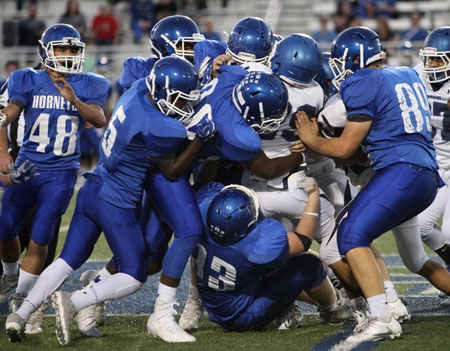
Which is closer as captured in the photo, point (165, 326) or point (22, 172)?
point (165, 326)

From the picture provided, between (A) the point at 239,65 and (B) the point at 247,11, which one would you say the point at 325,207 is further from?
(B) the point at 247,11

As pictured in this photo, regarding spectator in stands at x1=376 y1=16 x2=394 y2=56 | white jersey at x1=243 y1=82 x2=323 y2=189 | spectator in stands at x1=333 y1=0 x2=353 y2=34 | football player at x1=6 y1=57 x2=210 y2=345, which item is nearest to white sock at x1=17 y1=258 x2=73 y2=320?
football player at x1=6 y1=57 x2=210 y2=345

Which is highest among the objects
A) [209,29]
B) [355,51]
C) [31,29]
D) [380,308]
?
[355,51]

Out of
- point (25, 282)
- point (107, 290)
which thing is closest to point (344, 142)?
point (107, 290)

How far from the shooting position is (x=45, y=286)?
157 inches

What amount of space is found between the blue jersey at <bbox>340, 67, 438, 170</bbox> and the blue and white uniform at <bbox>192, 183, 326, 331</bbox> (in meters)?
0.64

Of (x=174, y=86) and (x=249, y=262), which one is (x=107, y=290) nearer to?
(x=249, y=262)

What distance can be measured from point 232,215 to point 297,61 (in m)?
0.99

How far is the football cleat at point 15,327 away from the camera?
12.7 ft

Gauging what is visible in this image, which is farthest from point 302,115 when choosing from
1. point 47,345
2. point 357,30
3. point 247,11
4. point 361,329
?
point 247,11

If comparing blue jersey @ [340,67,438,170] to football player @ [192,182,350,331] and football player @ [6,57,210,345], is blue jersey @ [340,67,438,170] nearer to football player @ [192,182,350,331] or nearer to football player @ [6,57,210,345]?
football player @ [192,182,350,331]

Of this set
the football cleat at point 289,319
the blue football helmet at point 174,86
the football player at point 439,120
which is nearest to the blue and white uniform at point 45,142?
the blue football helmet at point 174,86

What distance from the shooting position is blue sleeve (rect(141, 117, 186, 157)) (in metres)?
3.86

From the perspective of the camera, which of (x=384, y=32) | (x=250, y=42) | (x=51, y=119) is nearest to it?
(x=250, y=42)
